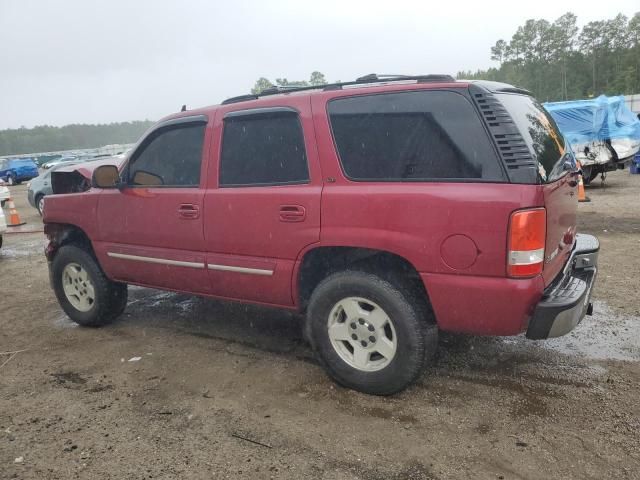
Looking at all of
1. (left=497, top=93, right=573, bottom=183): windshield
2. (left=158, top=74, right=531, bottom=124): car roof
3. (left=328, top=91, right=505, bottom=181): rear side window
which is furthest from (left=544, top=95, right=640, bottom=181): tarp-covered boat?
(left=328, top=91, right=505, bottom=181): rear side window

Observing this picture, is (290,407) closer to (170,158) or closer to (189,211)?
(189,211)

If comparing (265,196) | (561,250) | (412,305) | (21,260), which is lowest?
(21,260)

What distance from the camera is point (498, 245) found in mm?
2709

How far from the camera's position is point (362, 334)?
3.24 meters

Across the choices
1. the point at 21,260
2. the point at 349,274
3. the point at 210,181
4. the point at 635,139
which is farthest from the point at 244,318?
the point at 635,139

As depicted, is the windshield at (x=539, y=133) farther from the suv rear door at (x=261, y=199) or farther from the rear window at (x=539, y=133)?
the suv rear door at (x=261, y=199)

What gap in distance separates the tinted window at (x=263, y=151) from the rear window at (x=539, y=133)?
4.31ft

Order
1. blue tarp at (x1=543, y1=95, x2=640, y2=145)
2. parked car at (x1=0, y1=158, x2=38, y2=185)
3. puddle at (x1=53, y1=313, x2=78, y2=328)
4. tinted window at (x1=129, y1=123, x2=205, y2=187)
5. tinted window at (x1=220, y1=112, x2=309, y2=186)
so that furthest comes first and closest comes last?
parked car at (x1=0, y1=158, x2=38, y2=185) → blue tarp at (x1=543, y1=95, x2=640, y2=145) → puddle at (x1=53, y1=313, x2=78, y2=328) → tinted window at (x1=129, y1=123, x2=205, y2=187) → tinted window at (x1=220, y1=112, x2=309, y2=186)

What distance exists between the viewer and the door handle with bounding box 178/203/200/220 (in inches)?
150

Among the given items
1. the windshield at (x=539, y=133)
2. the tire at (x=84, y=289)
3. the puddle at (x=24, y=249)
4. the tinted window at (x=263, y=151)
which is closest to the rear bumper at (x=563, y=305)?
the windshield at (x=539, y=133)

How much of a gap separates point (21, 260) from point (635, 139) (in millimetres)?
14978

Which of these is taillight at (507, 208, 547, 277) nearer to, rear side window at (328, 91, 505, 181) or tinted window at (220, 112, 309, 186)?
rear side window at (328, 91, 505, 181)

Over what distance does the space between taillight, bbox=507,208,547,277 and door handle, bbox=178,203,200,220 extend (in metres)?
2.23

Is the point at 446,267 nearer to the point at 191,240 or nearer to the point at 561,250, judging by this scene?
the point at 561,250
